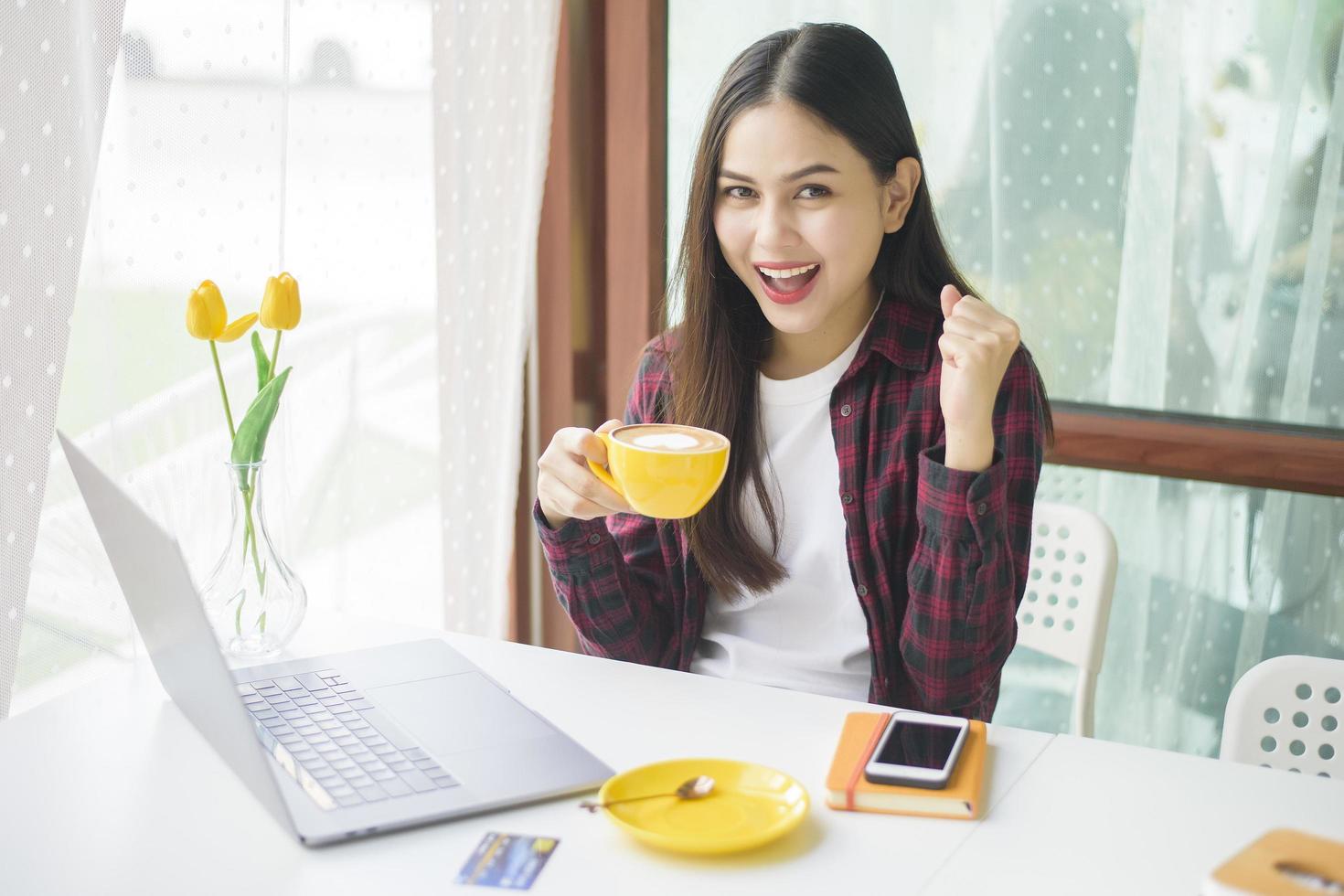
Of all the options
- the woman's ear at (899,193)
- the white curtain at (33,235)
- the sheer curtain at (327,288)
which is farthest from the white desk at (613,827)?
the woman's ear at (899,193)

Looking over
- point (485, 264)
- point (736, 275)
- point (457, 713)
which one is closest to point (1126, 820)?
point (457, 713)

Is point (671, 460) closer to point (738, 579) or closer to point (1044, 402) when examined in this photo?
point (738, 579)

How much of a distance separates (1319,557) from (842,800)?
4.33ft

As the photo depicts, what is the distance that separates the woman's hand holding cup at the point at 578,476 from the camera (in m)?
1.21

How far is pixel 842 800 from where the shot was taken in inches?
38.8

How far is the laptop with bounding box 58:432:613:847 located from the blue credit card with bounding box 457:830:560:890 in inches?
2.0

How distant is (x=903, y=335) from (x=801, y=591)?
1.09ft

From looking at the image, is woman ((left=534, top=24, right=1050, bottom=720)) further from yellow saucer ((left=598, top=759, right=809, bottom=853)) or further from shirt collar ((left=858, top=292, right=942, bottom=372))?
yellow saucer ((left=598, top=759, right=809, bottom=853))

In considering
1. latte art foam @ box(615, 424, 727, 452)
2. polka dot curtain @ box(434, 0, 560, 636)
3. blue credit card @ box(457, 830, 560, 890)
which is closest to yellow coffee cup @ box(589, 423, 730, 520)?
latte art foam @ box(615, 424, 727, 452)

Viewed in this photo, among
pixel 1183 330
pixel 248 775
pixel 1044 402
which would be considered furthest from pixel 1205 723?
pixel 248 775

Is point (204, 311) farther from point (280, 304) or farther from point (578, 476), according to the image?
point (578, 476)

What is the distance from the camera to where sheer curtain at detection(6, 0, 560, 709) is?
4.88 ft

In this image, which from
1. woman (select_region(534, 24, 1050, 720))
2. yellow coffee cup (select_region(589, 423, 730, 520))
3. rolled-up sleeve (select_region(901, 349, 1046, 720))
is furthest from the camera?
woman (select_region(534, 24, 1050, 720))

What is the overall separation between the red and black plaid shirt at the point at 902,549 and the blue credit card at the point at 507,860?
1.69 ft
